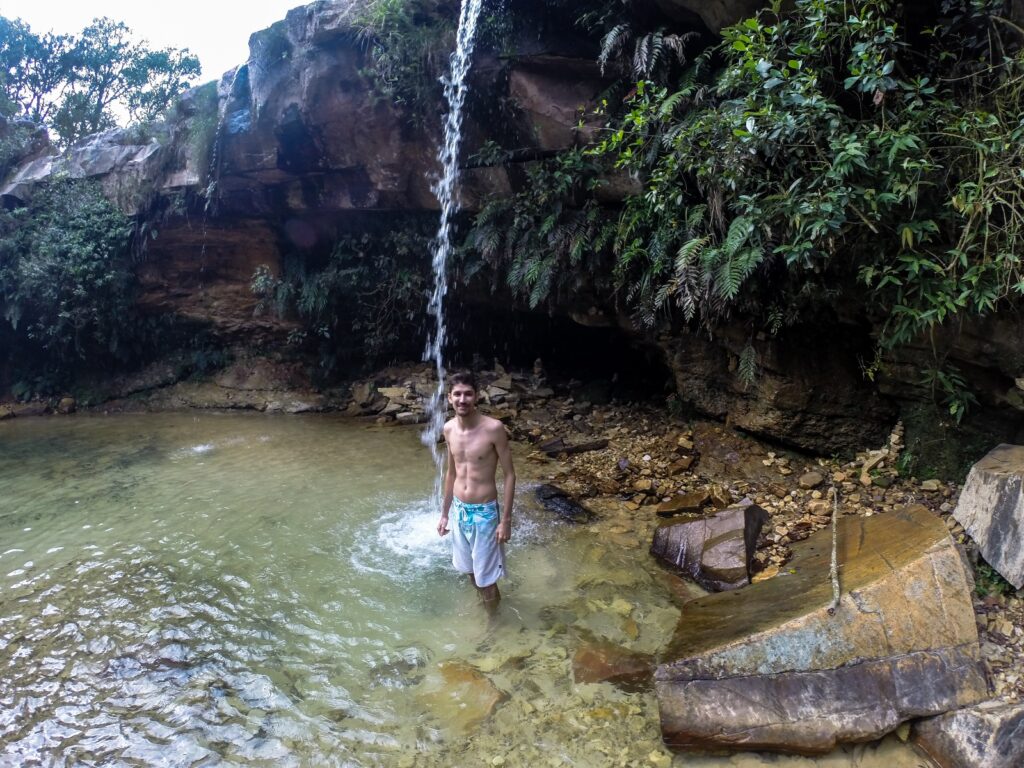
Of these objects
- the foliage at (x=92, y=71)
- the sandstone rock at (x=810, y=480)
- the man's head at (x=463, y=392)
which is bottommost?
the sandstone rock at (x=810, y=480)

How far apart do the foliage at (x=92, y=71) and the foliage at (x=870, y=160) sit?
17915 millimetres

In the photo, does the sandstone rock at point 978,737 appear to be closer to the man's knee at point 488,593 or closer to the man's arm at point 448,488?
the man's knee at point 488,593

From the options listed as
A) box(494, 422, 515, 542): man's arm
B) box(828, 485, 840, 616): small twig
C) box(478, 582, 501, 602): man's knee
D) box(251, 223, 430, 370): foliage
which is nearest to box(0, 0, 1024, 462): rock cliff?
box(251, 223, 430, 370): foliage

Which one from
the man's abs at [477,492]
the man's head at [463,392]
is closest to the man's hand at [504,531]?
the man's abs at [477,492]

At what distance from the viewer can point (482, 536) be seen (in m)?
3.70

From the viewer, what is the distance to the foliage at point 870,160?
371 cm

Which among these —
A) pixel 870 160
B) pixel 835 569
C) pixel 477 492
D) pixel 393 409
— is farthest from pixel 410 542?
pixel 870 160

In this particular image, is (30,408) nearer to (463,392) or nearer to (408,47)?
(408,47)

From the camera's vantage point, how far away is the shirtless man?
143 inches

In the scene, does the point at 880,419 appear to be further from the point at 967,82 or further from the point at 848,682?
the point at 848,682

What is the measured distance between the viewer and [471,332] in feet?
33.9

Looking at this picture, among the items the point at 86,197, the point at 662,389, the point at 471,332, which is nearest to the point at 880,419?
the point at 662,389

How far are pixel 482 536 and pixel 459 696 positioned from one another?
3.12 feet

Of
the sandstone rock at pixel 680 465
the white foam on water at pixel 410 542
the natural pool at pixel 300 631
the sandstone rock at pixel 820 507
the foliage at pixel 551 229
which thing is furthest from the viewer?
the foliage at pixel 551 229
